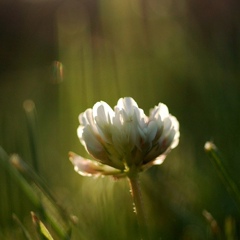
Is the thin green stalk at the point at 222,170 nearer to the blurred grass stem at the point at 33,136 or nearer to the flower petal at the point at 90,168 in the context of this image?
the flower petal at the point at 90,168

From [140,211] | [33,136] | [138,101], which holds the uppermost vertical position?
[138,101]

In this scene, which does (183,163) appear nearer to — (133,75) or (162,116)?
(162,116)

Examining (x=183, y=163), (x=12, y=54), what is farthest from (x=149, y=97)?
(x=12, y=54)

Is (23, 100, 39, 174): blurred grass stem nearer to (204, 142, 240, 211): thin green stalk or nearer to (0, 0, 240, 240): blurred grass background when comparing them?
(0, 0, 240, 240): blurred grass background

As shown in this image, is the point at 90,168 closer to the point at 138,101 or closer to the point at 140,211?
the point at 140,211

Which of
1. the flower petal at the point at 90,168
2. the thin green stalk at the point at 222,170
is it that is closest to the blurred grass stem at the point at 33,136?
the flower petal at the point at 90,168

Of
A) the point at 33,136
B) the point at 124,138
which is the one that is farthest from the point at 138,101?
the point at 124,138
